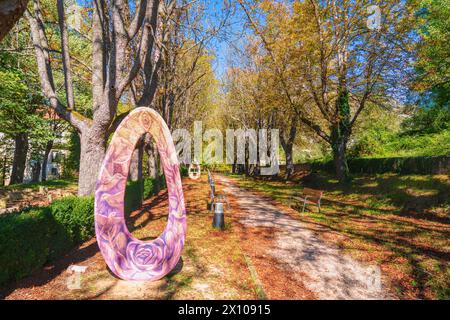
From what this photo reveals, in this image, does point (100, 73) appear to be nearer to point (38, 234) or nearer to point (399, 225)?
point (38, 234)

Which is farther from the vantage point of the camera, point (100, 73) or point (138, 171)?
point (138, 171)

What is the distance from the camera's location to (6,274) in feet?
14.5

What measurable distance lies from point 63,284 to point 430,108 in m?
24.5

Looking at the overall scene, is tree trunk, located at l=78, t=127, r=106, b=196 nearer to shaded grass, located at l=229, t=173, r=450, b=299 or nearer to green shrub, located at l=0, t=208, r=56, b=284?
green shrub, located at l=0, t=208, r=56, b=284

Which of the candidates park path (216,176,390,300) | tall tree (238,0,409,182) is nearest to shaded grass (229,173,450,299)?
park path (216,176,390,300)

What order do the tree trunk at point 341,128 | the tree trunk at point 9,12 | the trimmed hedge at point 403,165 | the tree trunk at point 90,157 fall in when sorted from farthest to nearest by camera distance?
the tree trunk at point 341,128, the trimmed hedge at point 403,165, the tree trunk at point 90,157, the tree trunk at point 9,12

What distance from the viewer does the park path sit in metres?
4.74

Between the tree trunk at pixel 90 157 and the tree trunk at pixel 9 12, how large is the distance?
515cm

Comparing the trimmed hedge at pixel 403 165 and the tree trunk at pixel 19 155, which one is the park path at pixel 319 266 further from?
the tree trunk at pixel 19 155

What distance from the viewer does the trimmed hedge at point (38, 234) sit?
175 inches

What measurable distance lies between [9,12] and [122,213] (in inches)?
143

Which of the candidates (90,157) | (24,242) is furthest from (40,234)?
(90,157)

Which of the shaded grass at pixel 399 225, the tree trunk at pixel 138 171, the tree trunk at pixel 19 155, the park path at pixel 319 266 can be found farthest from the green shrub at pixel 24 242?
the tree trunk at pixel 19 155

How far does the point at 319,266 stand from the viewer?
5754mm
